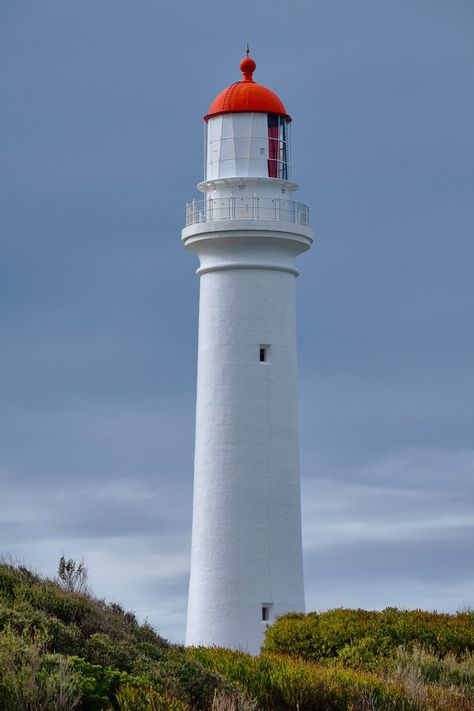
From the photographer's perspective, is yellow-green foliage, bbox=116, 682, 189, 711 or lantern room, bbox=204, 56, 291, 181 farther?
lantern room, bbox=204, 56, 291, 181

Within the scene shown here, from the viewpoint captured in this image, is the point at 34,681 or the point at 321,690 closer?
the point at 34,681

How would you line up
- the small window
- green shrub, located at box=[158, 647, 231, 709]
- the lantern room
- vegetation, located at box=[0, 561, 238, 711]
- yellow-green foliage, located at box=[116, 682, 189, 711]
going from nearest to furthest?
1. vegetation, located at box=[0, 561, 238, 711]
2. yellow-green foliage, located at box=[116, 682, 189, 711]
3. green shrub, located at box=[158, 647, 231, 709]
4. the small window
5. the lantern room

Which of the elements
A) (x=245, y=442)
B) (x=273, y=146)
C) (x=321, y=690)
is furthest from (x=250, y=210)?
(x=321, y=690)

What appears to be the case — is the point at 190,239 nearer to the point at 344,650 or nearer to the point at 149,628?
the point at 344,650

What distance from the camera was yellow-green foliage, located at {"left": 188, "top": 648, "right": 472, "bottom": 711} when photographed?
53.4 ft

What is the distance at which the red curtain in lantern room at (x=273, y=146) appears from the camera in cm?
2973

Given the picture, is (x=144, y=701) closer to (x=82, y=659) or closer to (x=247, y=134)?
(x=82, y=659)

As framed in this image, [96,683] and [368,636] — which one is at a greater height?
[368,636]

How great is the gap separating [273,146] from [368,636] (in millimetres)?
11401

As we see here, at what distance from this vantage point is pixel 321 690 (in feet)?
53.8

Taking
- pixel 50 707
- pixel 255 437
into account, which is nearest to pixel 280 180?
pixel 255 437

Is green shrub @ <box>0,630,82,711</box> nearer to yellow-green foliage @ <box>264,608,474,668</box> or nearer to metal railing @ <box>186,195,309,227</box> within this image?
yellow-green foliage @ <box>264,608,474,668</box>

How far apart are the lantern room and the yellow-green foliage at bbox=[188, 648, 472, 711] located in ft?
46.2

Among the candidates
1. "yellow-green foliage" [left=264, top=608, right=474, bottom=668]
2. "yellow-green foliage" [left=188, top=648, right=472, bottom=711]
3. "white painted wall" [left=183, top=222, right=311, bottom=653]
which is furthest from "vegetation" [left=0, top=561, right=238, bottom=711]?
"white painted wall" [left=183, top=222, right=311, bottom=653]
